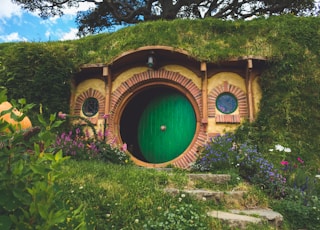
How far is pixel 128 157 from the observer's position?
23.5 feet

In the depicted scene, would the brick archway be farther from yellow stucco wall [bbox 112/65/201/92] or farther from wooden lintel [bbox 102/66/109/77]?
wooden lintel [bbox 102/66/109/77]

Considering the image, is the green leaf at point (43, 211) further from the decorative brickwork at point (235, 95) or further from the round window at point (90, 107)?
the round window at point (90, 107)

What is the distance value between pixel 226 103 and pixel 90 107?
11.5 feet

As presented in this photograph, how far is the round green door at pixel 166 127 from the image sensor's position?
8031mm

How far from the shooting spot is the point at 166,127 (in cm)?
836

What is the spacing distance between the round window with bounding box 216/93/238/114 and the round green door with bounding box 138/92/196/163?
840 millimetres

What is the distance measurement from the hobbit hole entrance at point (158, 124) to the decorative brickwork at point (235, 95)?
75cm

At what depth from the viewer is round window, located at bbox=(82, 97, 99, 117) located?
8242 millimetres

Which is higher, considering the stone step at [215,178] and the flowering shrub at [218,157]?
the flowering shrub at [218,157]

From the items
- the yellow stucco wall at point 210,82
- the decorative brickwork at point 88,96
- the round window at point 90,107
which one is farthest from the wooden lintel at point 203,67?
the round window at point 90,107

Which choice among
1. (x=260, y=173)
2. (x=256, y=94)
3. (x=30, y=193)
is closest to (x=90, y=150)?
(x=260, y=173)

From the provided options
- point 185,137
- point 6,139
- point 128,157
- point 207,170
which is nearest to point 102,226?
point 6,139

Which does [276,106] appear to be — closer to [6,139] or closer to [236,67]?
[236,67]

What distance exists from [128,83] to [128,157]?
1.98 metres
